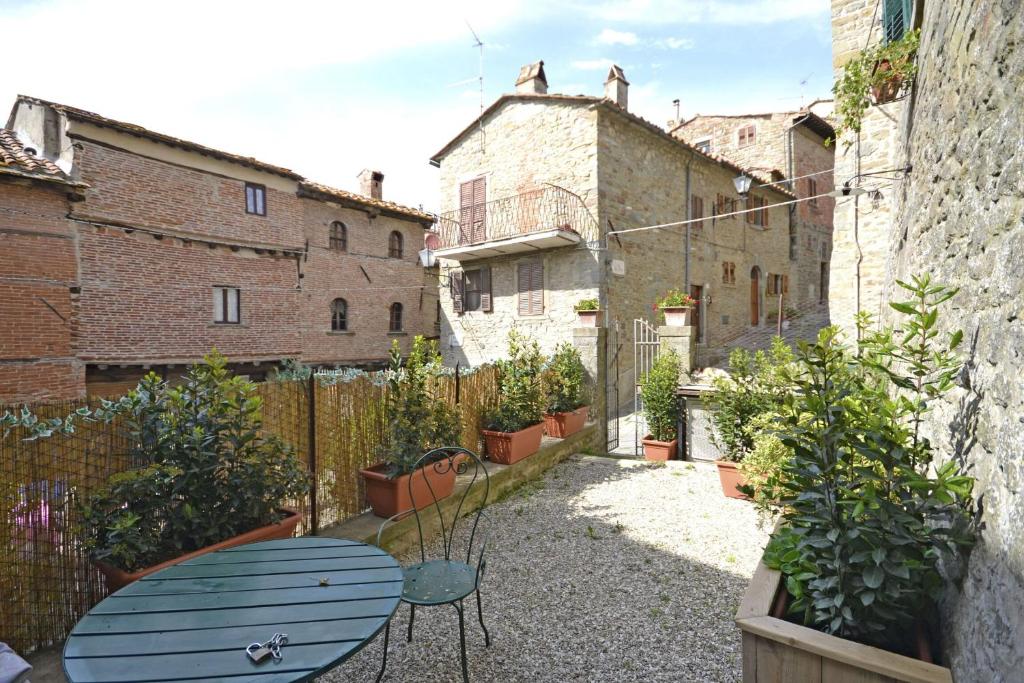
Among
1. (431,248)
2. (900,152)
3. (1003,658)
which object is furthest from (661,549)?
(431,248)

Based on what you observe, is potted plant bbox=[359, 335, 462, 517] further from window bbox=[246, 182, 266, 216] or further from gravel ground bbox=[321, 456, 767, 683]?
window bbox=[246, 182, 266, 216]

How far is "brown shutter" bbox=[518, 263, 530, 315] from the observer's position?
13.4 m

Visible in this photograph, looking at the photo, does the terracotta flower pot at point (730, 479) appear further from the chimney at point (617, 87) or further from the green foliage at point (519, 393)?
the chimney at point (617, 87)

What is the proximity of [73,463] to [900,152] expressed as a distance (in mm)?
6950

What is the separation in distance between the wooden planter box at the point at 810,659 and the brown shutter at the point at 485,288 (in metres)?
12.5

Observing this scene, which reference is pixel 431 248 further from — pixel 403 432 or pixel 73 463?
pixel 73 463

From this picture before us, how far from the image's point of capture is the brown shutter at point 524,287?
1336cm

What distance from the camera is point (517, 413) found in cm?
610

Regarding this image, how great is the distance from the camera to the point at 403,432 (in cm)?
434

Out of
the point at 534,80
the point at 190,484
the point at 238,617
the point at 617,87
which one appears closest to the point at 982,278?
the point at 238,617

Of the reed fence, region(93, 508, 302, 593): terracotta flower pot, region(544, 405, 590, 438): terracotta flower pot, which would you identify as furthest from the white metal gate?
the reed fence

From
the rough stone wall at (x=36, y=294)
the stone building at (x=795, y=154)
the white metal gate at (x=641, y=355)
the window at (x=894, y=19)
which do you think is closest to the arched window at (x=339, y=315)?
the rough stone wall at (x=36, y=294)

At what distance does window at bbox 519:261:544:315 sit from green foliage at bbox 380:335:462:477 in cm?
844

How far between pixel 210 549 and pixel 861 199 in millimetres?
8654
